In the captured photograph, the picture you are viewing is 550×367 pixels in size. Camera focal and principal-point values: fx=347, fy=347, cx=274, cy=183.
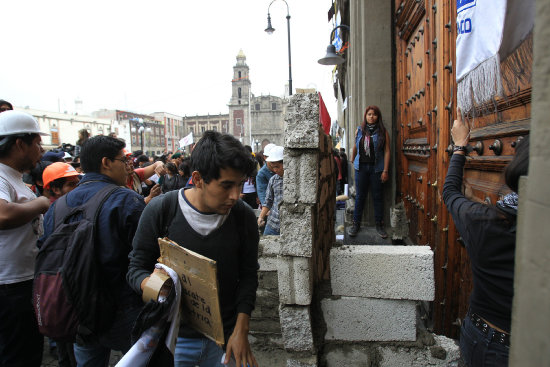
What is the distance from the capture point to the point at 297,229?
9.07ft

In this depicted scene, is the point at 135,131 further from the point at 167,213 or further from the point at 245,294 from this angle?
the point at 245,294

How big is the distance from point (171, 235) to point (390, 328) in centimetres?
204

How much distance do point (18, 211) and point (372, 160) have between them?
496cm

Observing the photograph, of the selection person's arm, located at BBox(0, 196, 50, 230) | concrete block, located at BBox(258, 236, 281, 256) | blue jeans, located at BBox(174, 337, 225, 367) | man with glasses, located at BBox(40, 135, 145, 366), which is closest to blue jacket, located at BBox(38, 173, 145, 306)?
man with glasses, located at BBox(40, 135, 145, 366)

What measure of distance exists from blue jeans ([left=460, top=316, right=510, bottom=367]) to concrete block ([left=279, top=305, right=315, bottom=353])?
4.01ft

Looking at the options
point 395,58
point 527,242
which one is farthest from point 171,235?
point 395,58

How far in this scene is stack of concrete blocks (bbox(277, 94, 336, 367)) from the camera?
8.92 feet

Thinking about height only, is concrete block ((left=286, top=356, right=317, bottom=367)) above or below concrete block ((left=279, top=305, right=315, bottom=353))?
below

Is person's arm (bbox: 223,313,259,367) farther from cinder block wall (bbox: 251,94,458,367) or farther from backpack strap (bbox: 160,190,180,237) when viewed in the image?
cinder block wall (bbox: 251,94,458,367)

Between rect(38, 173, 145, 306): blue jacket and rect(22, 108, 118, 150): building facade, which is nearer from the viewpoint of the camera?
rect(38, 173, 145, 306): blue jacket

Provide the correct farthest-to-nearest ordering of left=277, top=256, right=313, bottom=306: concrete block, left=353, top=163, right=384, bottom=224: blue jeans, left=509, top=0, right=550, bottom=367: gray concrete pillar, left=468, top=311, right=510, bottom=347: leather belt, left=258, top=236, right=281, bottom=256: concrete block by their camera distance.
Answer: left=353, top=163, right=384, bottom=224: blue jeans → left=258, top=236, right=281, bottom=256: concrete block → left=277, top=256, right=313, bottom=306: concrete block → left=468, top=311, right=510, bottom=347: leather belt → left=509, top=0, right=550, bottom=367: gray concrete pillar

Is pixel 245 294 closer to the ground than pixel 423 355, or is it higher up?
higher up

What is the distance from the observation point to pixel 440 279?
362 cm

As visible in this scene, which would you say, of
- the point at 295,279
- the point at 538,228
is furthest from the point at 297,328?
the point at 538,228
